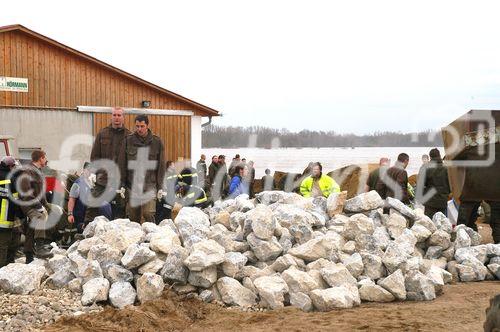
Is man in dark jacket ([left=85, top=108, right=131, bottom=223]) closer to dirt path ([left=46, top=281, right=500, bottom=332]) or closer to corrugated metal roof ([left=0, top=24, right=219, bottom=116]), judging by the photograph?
dirt path ([left=46, top=281, right=500, bottom=332])

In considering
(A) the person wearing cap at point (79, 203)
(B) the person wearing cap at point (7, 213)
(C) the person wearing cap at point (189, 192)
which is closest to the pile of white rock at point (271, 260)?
(B) the person wearing cap at point (7, 213)

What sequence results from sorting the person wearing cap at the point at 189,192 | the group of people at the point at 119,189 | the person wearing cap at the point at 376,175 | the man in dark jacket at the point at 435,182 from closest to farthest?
1. the group of people at the point at 119,189
2. the man in dark jacket at the point at 435,182
3. the person wearing cap at the point at 376,175
4. the person wearing cap at the point at 189,192

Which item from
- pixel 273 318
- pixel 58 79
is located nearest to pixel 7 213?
pixel 273 318

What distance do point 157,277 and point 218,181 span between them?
1130cm

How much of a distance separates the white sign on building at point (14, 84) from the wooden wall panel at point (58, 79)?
0.36ft

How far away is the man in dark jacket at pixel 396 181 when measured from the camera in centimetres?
1048

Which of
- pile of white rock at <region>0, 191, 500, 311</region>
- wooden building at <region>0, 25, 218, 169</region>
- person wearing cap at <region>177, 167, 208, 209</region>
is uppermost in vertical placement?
wooden building at <region>0, 25, 218, 169</region>

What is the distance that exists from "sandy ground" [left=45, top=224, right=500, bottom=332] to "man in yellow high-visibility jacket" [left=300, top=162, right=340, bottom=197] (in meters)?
3.39

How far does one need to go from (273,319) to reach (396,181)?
5.38 meters

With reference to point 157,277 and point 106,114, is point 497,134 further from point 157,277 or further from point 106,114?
point 106,114

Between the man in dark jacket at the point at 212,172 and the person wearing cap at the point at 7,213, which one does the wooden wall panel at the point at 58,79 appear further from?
the person wearing cap at the point at 7,213

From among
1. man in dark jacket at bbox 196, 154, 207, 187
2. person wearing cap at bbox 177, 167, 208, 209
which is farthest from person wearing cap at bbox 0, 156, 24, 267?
man in dark jacket at bbox 196, 154, 207, 187

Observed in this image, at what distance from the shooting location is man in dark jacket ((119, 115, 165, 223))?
8.09 meters

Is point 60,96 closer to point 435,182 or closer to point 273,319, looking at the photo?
point 435,182
